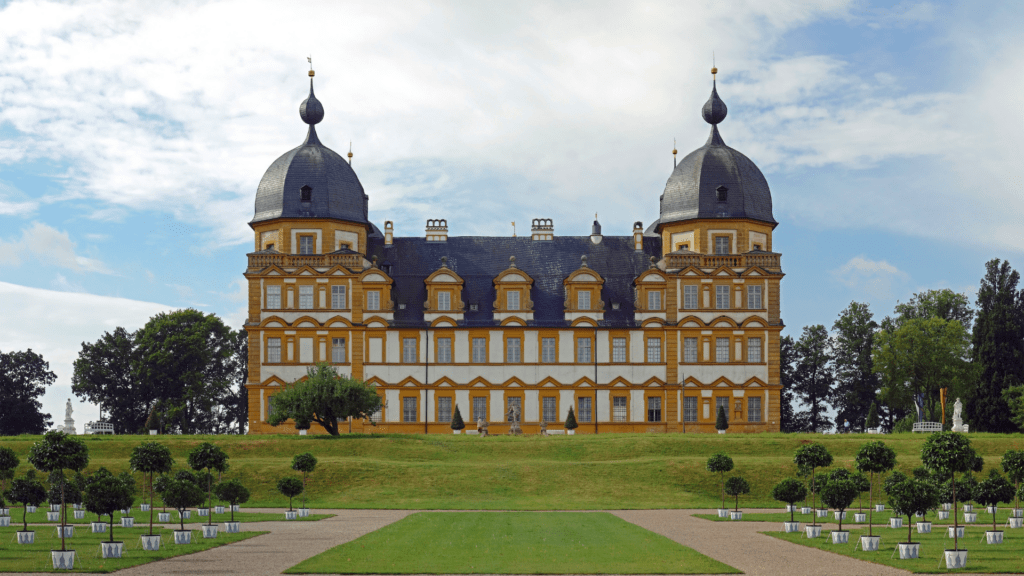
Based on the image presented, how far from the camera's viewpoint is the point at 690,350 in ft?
261

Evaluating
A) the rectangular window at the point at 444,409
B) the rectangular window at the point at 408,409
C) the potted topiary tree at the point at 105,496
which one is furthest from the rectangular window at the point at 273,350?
the potted topiary tree at the point at 105,496

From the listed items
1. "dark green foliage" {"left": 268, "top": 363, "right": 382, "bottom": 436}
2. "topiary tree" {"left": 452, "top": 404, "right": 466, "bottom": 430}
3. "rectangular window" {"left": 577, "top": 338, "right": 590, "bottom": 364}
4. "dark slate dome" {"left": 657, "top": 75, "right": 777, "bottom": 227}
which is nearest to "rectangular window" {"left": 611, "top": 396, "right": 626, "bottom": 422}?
"rectangular window" {"left": 577, "top": 338, "right": 590, "bottom": 364}

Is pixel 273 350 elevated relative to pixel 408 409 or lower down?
elevated

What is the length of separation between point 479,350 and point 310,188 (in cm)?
1729

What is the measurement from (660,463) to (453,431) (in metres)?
23.9

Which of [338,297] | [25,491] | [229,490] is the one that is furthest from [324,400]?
[25,491]

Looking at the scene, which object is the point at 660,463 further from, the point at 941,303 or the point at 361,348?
the point at 941,303

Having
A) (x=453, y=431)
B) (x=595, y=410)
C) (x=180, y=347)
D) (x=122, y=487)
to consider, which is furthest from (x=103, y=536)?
(x=180, y=347)

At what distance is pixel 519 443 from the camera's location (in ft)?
212

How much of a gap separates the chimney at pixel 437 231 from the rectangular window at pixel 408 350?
10.4 metres

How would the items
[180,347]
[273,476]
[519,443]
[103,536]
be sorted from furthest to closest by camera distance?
[180,347] → [519,443] → [273,476] → [103,536]

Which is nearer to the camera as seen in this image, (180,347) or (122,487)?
(122,487)

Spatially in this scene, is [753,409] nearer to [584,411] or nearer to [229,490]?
[584,411]

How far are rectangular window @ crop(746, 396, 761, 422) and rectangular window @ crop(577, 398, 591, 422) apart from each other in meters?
11.4
